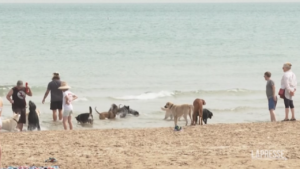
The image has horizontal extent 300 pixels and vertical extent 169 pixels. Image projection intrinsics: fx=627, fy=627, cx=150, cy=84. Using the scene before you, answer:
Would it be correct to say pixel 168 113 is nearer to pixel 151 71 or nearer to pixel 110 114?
pixel 110 114

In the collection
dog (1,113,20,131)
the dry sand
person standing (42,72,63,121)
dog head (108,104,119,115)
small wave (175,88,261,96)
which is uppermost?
small wave (175,88,261,96)

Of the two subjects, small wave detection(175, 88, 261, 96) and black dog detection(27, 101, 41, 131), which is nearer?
black dog detection(27, 101, 41, 131)

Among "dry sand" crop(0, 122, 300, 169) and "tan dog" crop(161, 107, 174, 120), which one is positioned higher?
"tan dog" crop(161, 107, 174, 120)

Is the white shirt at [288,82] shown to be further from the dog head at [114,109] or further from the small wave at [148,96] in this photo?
the small wave at [148,96]

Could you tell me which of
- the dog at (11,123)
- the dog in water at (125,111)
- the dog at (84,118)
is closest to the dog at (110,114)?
the dog in water at (125,111)

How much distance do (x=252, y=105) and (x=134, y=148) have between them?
927cm

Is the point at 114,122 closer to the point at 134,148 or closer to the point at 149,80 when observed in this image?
the point at 134,148

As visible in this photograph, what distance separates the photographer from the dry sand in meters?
9.47

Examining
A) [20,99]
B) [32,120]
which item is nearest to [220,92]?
[32,120]

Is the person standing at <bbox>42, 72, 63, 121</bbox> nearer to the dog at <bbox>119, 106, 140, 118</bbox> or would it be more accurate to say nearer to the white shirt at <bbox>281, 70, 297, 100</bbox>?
the dog at <bbox>119, 106, 140, 118</bbox>

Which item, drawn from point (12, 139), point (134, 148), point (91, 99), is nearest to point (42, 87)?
point (91, 99)

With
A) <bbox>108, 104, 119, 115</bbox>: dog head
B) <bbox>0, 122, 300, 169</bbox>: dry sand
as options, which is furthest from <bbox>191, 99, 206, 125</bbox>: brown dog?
<bbox>108, 104, 119, 115</bbox>: dog head

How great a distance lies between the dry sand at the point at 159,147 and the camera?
9469mm

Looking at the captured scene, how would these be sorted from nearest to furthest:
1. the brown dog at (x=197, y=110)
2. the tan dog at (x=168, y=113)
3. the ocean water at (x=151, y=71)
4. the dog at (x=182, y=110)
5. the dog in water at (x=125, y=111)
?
the brown dog at (x=197, y=110) < the dog at (x=182, y=110) < the tan dog at (x=168, y=113) < the dog in water at (x=125, y=111) < the ocean water at (x=151, y=71)
